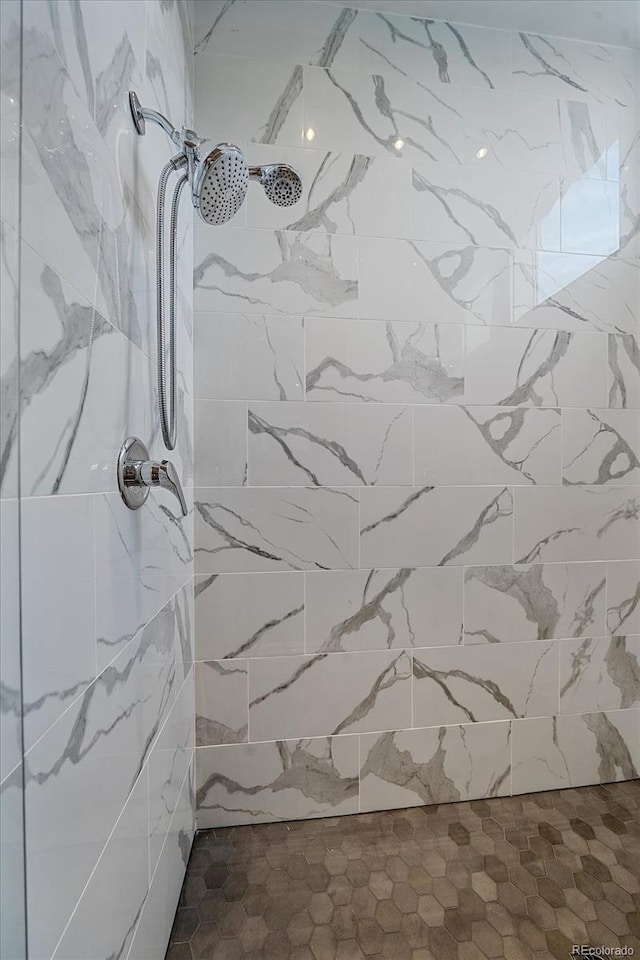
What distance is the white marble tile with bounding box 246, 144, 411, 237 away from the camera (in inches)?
57.8

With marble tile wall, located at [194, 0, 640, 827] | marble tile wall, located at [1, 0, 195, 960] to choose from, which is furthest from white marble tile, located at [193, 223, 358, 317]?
marble tile wall, located at [1, 0, 195, 960]

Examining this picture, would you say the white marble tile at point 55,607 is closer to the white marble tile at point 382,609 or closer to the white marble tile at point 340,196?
the white marble tile at point 382,609

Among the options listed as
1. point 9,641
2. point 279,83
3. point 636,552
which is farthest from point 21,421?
point 636,552

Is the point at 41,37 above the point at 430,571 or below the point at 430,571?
above

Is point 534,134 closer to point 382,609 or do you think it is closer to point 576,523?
point 576,523

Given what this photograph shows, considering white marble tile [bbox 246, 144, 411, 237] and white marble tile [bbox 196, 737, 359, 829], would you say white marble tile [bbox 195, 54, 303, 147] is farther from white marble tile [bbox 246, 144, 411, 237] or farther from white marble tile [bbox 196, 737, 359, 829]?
white marble tile [bbox 196, 737, 359, 829]

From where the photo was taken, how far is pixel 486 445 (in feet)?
5.25

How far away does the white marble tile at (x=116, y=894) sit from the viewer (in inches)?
25.0

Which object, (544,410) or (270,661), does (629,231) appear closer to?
(544,410)

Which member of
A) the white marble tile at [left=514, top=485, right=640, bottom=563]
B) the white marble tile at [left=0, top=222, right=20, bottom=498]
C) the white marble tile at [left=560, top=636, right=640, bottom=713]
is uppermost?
the white marble tile at [left=0, top=222, right=20, bottom=498]

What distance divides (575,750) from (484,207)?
1.70m

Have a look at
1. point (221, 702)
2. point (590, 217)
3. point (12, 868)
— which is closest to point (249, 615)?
point (221, 702)

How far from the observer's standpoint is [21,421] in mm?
498

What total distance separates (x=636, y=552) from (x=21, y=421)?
71.6 inches
